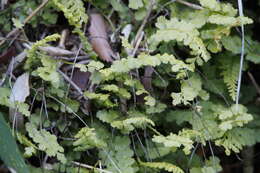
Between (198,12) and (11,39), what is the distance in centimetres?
78

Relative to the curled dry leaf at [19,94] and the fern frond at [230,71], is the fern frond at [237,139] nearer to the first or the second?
the fern frond at [230,71]

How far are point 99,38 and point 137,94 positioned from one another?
35cm

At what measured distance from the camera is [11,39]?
164cm

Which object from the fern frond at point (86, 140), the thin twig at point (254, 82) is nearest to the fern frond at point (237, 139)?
the thin twig at point (254, 82)

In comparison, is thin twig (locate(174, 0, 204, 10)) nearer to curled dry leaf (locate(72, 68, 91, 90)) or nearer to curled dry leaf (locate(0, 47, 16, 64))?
curled dry leaf (locate(72, 68, 91, 90))

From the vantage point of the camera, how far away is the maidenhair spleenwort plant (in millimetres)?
1483

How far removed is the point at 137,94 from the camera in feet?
5.13

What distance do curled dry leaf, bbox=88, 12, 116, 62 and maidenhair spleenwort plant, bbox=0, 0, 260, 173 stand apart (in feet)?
0.10

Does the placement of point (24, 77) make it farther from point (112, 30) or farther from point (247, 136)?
point (247, 136)

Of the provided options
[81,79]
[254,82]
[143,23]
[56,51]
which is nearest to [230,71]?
[254,82]

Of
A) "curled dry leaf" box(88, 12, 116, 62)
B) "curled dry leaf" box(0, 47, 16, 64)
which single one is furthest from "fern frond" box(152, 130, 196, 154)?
"curled dry leaf" box(0, 47, 16, 64)

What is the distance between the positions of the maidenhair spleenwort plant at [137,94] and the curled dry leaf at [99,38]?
31 mm

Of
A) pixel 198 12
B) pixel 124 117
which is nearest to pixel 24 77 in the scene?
pixel 124 117

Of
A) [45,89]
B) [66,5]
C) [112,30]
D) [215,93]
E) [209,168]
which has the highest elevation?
[66,5]
